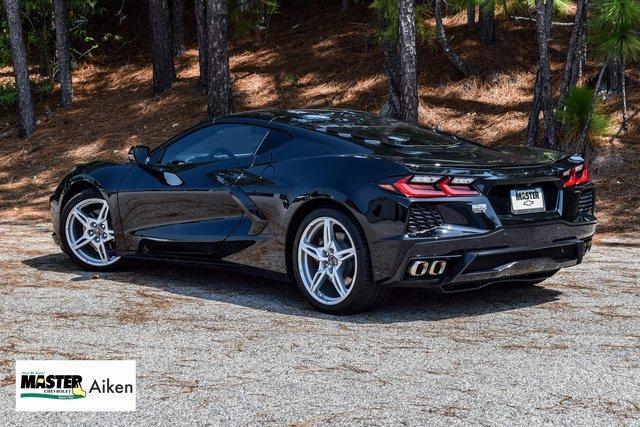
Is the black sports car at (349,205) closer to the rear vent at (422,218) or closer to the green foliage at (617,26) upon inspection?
the rear vent at (422,218)

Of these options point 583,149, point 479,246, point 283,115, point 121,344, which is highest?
point 283,115

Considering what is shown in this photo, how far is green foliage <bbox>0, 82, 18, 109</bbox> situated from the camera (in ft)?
75.9

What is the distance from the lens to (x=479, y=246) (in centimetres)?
620

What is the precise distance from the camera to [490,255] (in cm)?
623

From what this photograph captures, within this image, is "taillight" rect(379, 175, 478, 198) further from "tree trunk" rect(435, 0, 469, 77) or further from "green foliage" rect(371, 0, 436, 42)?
"tree trunk" rect(435, 0, 469, 77)

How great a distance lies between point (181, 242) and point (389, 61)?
9369 millimetres

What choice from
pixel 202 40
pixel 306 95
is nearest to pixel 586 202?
pixel 306 95

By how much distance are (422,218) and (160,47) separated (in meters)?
16.0

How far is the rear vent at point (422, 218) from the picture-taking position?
6.09 meters

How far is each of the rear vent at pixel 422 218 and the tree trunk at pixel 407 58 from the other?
24.8 ft

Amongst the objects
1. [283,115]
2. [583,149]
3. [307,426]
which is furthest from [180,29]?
[307,426]

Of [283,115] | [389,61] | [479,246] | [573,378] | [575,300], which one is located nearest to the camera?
[573,378]

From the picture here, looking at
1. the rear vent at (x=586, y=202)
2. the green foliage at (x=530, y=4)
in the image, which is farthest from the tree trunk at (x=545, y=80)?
the rear vent at (x=586, y=202)

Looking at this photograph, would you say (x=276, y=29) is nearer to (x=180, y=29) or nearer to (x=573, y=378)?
(x=180, y=29)
